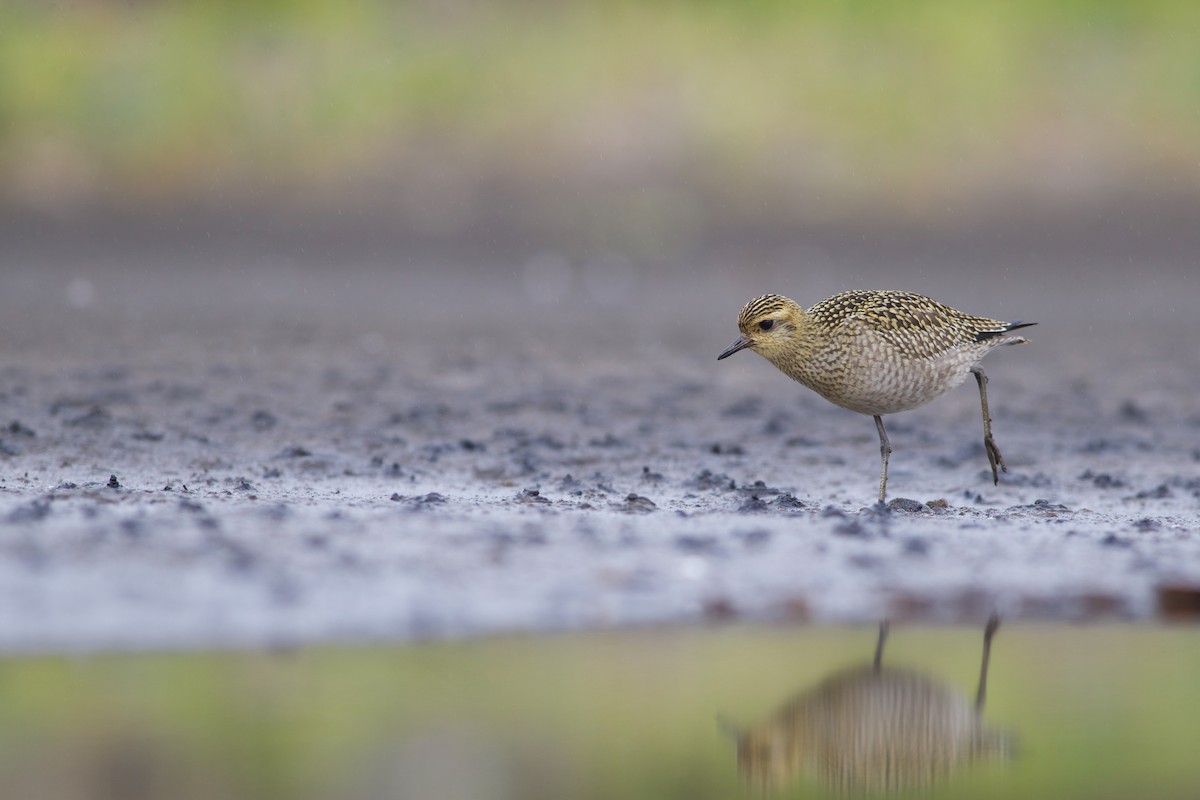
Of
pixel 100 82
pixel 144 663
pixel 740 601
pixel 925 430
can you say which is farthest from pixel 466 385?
pixel 100 82

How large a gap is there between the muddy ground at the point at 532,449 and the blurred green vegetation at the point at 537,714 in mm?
310

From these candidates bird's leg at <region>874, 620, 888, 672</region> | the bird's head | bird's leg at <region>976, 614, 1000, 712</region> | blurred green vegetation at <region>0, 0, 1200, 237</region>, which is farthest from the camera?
Result: blurred green vegetation at <region>0, 0, 1200, 237</region>

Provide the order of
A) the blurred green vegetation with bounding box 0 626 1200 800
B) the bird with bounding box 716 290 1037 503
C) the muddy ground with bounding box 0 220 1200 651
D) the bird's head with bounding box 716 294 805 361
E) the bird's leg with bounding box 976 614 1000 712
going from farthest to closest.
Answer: the bird's head with bounding box 716 294 805 361 → the bird with bounding box 716 290 1037 503 → the muddy ground with bounding box 0 220 1200 651 → the bird's leg with bounding box 976 614 1000 712 → the blurred green vegetation with bounding box 0 626 1200 800

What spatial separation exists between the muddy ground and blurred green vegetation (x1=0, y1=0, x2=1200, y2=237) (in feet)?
2.74

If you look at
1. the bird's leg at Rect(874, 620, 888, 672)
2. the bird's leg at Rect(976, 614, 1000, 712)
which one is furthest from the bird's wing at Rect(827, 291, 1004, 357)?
the bird's leg at Rect(874, 620, 888, 672)

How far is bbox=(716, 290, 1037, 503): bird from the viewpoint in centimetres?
953

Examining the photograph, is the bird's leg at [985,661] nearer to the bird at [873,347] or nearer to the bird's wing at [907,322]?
the bird at [873,347]

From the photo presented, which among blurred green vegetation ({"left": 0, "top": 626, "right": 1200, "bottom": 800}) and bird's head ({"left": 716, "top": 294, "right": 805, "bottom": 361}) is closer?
blurred green vegetation ({"left": 0, "top": 626, "right": 1200, "bottom": 800})

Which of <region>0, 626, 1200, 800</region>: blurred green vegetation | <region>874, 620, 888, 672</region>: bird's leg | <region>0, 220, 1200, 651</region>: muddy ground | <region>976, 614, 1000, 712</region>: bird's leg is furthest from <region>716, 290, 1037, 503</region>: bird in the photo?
<region>0, 626, 1200, 800</region>: blurred green vegetation

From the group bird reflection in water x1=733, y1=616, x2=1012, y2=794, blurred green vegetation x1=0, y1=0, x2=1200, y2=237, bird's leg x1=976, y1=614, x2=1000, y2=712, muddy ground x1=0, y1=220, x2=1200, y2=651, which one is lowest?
bird reflection in water x1=733, y1=616, x2=1012, y2=794

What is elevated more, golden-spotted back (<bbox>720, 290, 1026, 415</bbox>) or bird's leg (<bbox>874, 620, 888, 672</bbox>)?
golden-spotted back (<bbox>720, 290, 1026, 415</bbox>)

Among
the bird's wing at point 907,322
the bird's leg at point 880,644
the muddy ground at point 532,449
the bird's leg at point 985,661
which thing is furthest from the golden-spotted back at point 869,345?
the bird's leg at point 880,644

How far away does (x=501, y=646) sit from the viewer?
245 inches

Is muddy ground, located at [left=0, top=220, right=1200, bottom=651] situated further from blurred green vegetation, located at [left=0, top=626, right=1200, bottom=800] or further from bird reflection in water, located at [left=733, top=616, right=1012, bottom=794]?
bird reflection in water, located at [left=733, top=616, right=1012, bottom=794]
